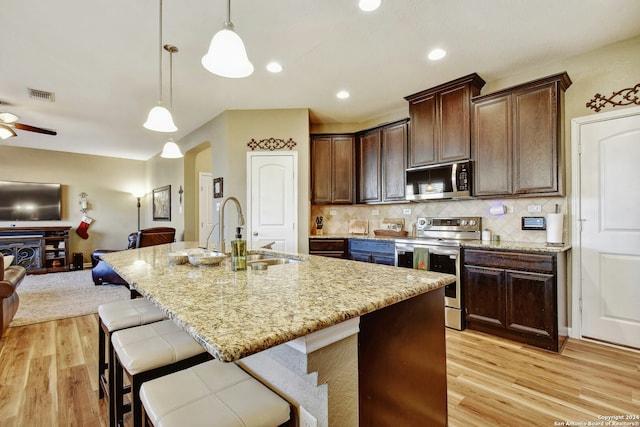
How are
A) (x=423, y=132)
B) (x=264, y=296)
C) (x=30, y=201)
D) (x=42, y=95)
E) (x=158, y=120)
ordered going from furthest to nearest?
(x=30, y=201) < (x=42, y=95) < (x=423, y=132) < (x=158, y=120) < (x=264, y=296)

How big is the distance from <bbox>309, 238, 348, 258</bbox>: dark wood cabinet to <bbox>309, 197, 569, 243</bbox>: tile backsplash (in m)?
0.55

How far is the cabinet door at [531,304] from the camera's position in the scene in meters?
2.55

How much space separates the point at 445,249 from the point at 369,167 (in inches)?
68.4

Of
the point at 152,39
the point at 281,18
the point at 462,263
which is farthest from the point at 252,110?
the point at 462,263

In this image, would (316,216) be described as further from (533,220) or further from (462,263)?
(533,220)

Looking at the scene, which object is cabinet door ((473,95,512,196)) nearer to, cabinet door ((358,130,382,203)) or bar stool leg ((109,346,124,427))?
cabinet door ((358,130,382,203))

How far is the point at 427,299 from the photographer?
4.26 feet

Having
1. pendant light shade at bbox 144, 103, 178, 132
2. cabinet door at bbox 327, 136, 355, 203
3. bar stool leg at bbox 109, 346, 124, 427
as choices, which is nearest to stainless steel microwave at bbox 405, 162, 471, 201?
cabinet door at bbox 327, 136, 355, 203

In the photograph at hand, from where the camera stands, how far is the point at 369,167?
4.41 m

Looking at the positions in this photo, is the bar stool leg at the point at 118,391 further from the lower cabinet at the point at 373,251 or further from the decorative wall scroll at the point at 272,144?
the decorative wall scroll at the point at 272,144

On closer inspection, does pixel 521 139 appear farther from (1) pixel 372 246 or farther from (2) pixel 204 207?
(2) pixel 204 207

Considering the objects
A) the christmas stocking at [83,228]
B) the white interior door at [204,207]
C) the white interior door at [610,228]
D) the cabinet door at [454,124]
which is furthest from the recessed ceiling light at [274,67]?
the christmas stocking at [83,228]

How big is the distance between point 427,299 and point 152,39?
3.02 metres

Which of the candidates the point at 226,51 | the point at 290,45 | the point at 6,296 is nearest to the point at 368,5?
the point at 290,45
